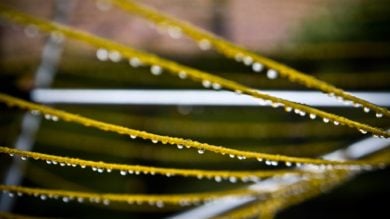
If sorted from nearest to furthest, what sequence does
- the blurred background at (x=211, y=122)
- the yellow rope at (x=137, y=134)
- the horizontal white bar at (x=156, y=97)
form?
the yellow rope at (x=137, y=134)
the horizontal white bar at (x=156, y=97)
the blurred background at (x=211, y=122)

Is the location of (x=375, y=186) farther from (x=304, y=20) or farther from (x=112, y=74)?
(x=112, y=74)

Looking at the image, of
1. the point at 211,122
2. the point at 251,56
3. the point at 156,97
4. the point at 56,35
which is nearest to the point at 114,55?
the point at 156,97

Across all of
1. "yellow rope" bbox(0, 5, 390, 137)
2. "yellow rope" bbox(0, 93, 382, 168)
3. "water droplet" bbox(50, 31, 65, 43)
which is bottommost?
"yellow rope" bbox(0, 93, 382, 168)

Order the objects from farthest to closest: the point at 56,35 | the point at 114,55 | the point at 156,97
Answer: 1. the point at 114,55
2. the point at 156,97
3. the point at 56,35

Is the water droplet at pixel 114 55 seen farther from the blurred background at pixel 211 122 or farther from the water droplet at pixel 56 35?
the blurred background at pixel 211 122

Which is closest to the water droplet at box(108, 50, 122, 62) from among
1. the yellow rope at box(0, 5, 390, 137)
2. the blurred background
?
the yellow rope at box(0, 5, 390, 137)

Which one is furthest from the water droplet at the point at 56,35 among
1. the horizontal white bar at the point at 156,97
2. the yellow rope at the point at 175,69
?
the horizontal white bar at the point at 156,97

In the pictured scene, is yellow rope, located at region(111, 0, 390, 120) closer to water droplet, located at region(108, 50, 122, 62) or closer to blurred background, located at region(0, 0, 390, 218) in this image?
water droplet, located at region(108, 50, 122, 62)

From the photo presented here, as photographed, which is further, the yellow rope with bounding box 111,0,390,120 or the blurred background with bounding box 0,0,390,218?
the blurred background with bounding box 0,0,390,218

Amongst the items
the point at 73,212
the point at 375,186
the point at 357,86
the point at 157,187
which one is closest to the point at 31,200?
the point at 73,212

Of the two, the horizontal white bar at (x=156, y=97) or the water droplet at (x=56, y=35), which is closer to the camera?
the water droplet at (x=56, y=35)

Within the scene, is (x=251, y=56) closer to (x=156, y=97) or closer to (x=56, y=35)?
(x=56, y=35)

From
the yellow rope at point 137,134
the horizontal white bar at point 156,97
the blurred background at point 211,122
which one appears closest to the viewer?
the yellow rope at point 137,134
